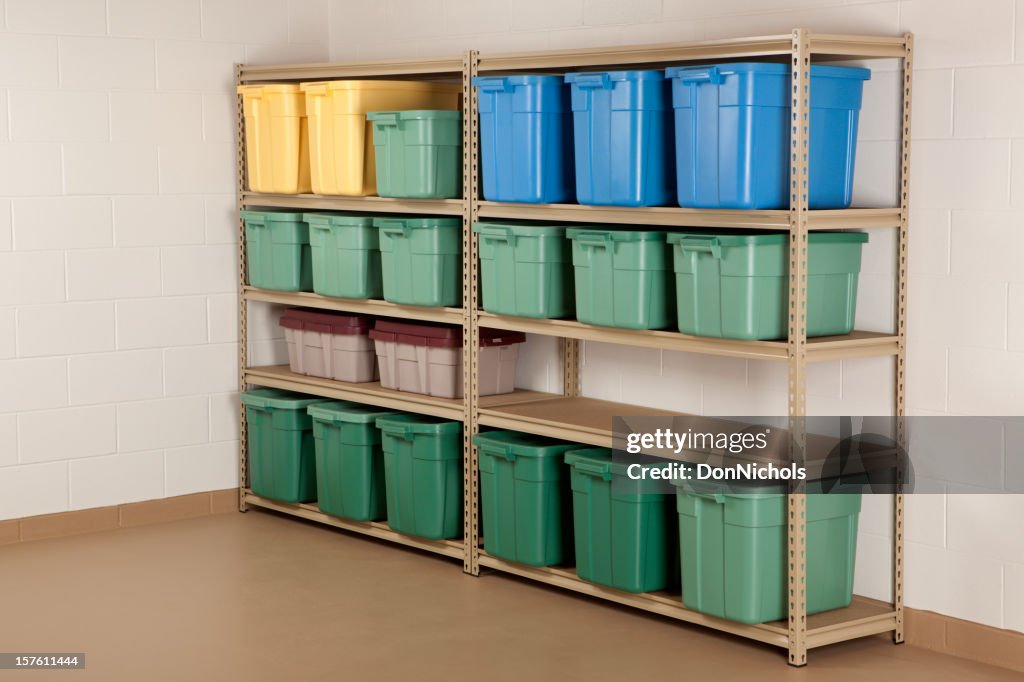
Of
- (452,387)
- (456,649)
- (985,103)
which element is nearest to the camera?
(985,103)

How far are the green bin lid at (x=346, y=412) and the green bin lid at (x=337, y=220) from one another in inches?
35.7

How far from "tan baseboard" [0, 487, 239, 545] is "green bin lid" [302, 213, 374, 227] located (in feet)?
5.62

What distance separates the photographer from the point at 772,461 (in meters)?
4.93

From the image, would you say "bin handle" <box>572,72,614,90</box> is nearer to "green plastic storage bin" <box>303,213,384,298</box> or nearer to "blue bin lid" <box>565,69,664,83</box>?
"blue bin lid" <box>565,69,664,83</box>

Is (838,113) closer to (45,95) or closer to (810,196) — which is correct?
(810,196)

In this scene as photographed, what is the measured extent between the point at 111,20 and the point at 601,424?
329 cm

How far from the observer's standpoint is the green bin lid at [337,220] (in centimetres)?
636

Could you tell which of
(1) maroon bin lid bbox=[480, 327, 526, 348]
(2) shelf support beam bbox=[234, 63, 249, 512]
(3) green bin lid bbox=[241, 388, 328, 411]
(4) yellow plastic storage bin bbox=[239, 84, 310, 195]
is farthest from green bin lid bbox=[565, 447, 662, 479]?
(2) shelf support beam bbox=[234, 63, 249, 512]

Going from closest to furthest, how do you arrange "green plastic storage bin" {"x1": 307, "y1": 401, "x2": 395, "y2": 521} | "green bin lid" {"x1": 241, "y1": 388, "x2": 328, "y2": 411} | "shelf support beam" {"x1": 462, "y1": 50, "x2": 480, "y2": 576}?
"shelf support beam" {"x1": 462, "y1": 50, "x2": 480, "y2": 576}
"green plastic storage bin" {"x1": 307, "y1": 401, "x2": 395, "y2": 521}
"green bin lid" {"x1": 241, "y1": 388, "x2": 328, "y2": 411}

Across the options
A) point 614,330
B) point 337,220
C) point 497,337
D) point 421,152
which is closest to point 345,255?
point 337,220

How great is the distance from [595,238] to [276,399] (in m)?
2.42

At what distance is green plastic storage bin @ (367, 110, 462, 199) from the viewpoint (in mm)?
5938

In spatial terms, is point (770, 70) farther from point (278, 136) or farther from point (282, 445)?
point (282, 445)

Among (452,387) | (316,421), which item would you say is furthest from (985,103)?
(316,421)
